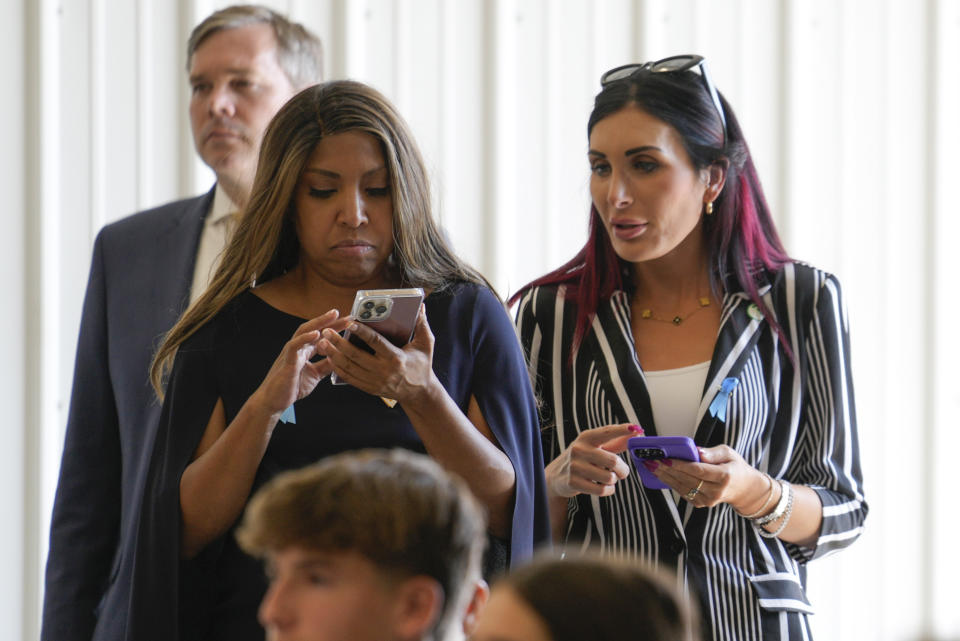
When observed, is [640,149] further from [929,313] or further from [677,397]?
[929,313]

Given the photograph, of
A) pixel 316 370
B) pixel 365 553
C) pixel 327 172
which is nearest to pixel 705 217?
pixel 327 172

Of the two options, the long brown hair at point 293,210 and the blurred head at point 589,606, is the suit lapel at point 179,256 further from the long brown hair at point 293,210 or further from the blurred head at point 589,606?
the blurred head at point 589,606

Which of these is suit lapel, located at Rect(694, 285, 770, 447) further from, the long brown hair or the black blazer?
the black blazer

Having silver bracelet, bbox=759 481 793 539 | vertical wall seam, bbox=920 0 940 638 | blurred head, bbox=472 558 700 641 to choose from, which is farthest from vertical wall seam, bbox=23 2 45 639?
vertical wall seam, bbox=920 0 940 638

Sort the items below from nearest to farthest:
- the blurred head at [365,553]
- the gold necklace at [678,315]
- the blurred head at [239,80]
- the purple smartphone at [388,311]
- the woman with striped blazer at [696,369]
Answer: the blurred head at [365,553] → the purple smartphone at [388,311] → the woman with striped blazer at [696,369] → the gold necklace at [678,315] → the blurred head at [239,80]

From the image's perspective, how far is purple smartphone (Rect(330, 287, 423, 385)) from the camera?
1.83 m

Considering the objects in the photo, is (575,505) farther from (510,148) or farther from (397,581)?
(510,148)

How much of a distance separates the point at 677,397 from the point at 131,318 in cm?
115

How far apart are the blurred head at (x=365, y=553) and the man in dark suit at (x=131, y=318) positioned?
916mm

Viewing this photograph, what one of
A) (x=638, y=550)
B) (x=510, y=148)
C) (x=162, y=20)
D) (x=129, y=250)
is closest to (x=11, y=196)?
(x=162, y=20)

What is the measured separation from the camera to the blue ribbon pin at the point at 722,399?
7.57ft

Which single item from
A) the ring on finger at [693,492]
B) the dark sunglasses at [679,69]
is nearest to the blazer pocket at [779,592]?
the ring on finger at [693,492]

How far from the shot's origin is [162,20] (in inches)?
138

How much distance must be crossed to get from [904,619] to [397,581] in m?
2.76
